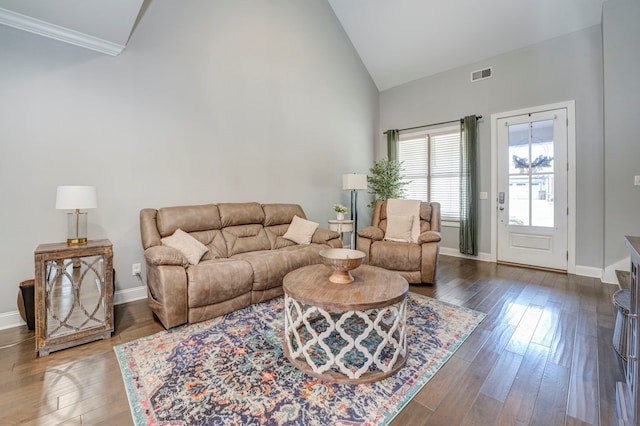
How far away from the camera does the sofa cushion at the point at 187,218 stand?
9.26 ft

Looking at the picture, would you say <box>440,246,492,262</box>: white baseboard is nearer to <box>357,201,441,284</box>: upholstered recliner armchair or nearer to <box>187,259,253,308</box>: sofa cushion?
<box>357,201,441,284</box>: upholstered recliner armchair

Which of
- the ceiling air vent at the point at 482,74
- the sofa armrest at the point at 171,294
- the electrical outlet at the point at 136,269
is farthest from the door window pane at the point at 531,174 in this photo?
the electrical outlet at the point at 136,269

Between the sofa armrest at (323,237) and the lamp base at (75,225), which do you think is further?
the sofa armrest at (323,237)

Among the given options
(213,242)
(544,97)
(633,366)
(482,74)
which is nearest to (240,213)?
(213,242)

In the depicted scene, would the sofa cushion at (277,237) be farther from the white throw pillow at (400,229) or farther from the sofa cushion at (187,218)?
the white throw pillow at (400,229)

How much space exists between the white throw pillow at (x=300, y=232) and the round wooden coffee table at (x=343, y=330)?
4.91ft

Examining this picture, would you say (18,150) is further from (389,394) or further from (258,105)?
(389,394)

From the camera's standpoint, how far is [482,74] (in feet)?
14.8

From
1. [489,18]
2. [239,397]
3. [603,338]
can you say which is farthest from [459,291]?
[489,18]

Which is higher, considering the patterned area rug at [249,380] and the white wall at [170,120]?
the white wall at [170,120]

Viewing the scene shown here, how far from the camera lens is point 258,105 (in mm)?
3855

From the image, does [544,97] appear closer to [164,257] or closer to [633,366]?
[633,366]

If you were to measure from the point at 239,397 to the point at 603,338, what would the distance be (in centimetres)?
265

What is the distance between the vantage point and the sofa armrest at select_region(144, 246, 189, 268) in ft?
7.39
